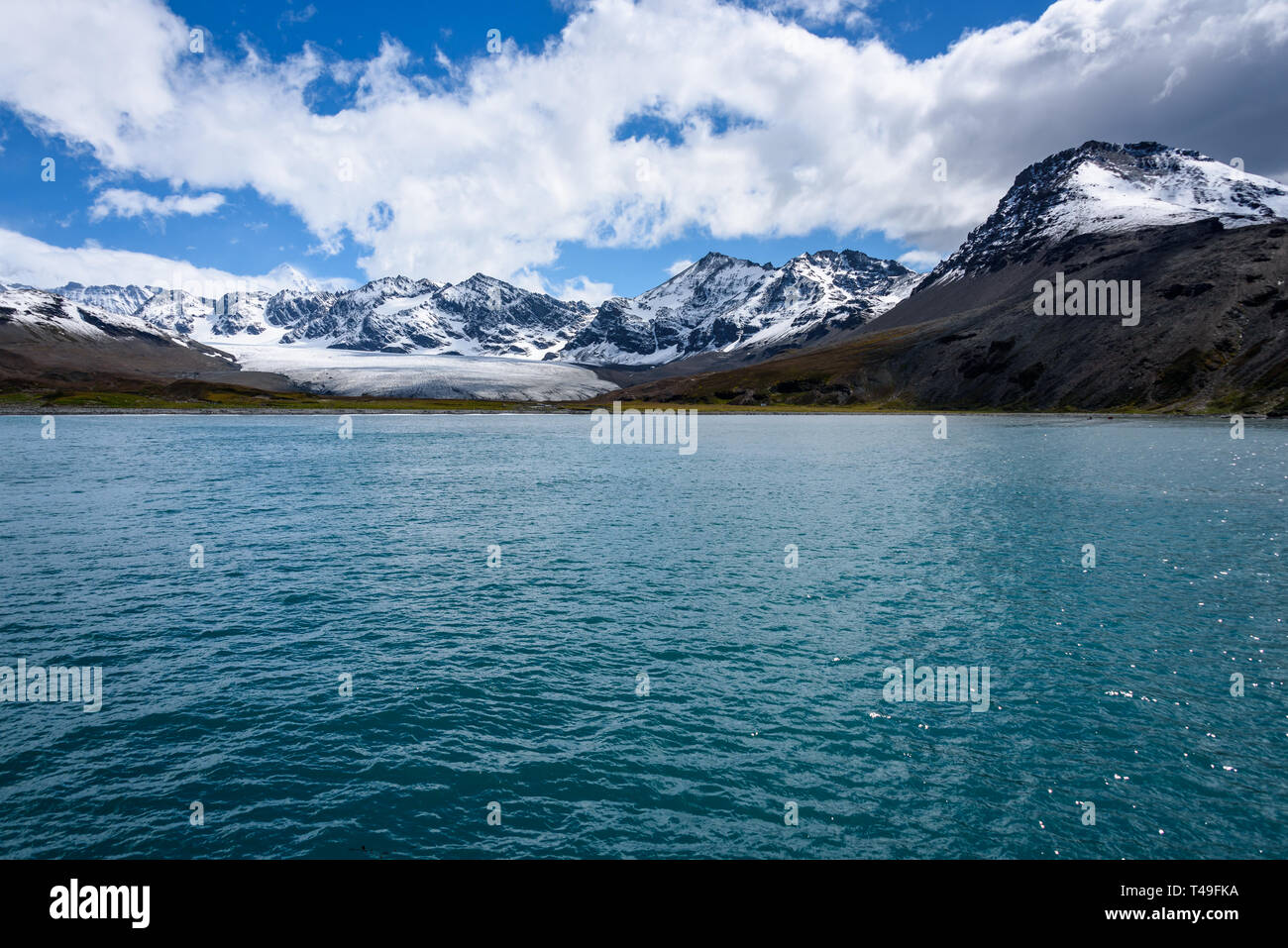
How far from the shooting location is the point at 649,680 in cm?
2448

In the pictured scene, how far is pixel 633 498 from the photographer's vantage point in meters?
63.9

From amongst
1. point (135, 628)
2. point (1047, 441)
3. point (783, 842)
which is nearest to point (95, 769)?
point (135, 628)

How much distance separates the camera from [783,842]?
15.9 metres

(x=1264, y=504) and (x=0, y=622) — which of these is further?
(x=1264, y=504)

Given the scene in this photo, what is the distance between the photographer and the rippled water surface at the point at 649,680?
1652 cm

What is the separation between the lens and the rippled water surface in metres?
16.5
